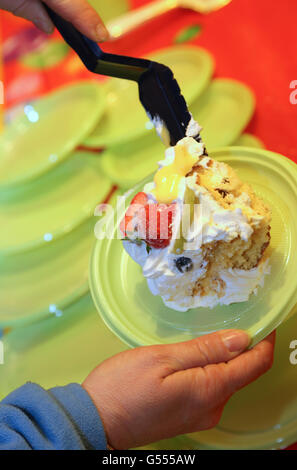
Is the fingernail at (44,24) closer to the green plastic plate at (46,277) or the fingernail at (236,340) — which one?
the green plastic plate at (46,277)

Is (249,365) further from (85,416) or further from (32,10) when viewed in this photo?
(32,10)

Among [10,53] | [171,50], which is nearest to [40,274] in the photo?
[171,50]

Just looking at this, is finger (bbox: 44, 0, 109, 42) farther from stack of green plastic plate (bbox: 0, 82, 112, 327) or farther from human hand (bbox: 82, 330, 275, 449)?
human hand (bbox: 82, 330, 275, 449)

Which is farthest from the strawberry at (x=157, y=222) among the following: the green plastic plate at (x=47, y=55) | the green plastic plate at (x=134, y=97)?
the green plastic plate at (x=47, y=55)

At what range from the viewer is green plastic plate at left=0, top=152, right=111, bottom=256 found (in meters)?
1.28

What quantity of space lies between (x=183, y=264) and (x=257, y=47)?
813 mm

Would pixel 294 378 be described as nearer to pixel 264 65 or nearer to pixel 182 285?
pixel 182 285

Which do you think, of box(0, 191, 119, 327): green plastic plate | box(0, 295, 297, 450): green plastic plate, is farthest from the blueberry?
box(0, 191, 119, 327): green plastic plate

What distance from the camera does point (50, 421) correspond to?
0.72 m

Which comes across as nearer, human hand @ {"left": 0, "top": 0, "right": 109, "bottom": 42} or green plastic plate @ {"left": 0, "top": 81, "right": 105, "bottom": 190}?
human hand @ {"left": 0, "top": 0, "right": 109, "bottom": 42}

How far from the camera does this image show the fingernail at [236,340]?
0.76m

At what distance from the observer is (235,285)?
860 millimetres

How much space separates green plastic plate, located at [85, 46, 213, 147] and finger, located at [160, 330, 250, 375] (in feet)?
2.36

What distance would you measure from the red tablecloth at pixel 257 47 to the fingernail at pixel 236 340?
0.42 meters
